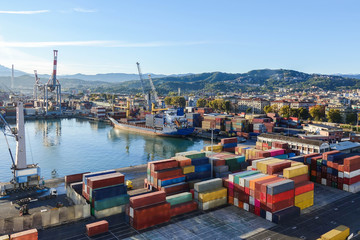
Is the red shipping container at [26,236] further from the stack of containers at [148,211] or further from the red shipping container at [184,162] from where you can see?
the red shipping container at [184,162]

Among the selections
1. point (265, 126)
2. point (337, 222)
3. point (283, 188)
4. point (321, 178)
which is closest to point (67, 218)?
point (283, 188)

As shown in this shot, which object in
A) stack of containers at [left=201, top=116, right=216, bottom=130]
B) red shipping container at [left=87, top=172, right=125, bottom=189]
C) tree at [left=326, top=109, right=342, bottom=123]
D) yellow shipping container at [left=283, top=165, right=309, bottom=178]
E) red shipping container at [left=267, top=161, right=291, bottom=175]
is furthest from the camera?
tree at [left=326, top=109, right=342, bottom=123]

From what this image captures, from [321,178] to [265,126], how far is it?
111ft

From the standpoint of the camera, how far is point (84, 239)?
54.6ft

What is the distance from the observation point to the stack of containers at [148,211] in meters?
18.0

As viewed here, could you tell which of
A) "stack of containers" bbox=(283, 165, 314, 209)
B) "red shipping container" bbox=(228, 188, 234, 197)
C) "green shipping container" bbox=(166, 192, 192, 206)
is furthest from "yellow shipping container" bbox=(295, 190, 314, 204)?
"green shipping container" bbox=(166, 192, 192, 206)

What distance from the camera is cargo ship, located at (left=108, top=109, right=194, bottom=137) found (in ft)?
202

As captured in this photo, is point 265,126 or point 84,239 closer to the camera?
point 84,239

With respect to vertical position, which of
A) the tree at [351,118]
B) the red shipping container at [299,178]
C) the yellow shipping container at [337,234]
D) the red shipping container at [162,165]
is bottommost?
the yellow shipping container at [337,234]

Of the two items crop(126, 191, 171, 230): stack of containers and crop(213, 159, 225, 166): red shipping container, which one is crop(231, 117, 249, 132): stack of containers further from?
crop(126, 191, 171, 230): stack of containers

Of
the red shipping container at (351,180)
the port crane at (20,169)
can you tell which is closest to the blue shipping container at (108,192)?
the port crane at (20,169)

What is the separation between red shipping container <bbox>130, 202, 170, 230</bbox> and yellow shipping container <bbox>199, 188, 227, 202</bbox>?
9.97 ft

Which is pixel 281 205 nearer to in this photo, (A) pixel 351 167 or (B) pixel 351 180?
(B) pixel 351 180

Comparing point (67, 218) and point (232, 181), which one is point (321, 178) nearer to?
point (232, 181)
